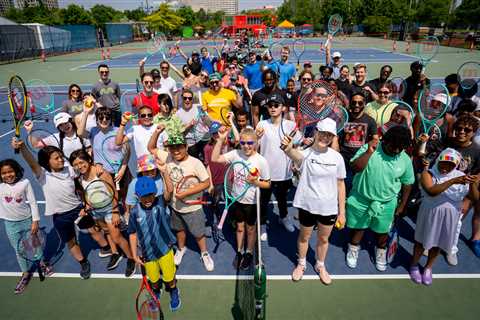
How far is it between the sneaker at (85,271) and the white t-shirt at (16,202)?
1075 mm

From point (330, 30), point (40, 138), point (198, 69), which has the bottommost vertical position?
point (40, 138)

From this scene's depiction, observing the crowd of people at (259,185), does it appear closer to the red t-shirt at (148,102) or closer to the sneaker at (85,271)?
the sneaker at (85,271)

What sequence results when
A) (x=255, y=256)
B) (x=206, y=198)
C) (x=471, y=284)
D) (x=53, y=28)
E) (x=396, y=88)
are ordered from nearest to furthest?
(x=471, y=284) → (x=255, y=256) → (x=206, y=198) → (x=396, y=88) → (x=53, y=28)

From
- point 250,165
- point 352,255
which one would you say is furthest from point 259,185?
point 352,255

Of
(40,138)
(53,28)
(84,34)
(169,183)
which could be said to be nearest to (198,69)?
(40,138)

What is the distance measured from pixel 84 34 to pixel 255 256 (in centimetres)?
5905

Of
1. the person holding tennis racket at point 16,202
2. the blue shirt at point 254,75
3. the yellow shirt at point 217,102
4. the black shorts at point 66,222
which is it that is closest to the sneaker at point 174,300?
the black shorts at point 66,222

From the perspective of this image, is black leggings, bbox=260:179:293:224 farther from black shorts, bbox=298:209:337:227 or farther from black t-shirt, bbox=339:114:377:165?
black t-shirt, bbox=339:114:377:165

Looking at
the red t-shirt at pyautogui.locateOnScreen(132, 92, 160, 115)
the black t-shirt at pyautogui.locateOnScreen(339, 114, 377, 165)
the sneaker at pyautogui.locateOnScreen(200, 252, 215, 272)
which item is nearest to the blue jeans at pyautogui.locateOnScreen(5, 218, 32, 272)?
the sneaker at pyautogui.locateOnScreen(200, 252, 215, 272)

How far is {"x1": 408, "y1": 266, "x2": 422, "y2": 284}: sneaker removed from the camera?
177 inches

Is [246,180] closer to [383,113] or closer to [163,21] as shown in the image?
[383,113]

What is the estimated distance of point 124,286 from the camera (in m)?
4.60

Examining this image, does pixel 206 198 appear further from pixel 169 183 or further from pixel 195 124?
pixel 169 183

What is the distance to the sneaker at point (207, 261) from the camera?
4839mm
